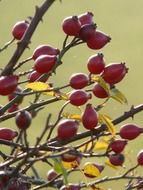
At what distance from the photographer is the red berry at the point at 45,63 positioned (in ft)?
2.27

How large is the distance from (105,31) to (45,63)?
360 centimetres

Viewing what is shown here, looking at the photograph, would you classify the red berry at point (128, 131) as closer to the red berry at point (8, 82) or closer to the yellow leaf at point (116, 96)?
the yellow leaf at point (116, 96)

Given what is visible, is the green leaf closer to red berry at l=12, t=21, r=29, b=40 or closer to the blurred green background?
red berry at l=12, t=21, r=29, b=40

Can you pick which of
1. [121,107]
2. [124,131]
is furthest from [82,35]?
[121,107]

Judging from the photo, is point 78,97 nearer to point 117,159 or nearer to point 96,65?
point 96,65

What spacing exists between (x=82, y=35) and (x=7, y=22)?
12.0 feet

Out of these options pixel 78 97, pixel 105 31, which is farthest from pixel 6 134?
pixel 105 31

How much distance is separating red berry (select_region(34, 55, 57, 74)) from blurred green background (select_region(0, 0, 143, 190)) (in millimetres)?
2248

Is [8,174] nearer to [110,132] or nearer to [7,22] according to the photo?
[110,132]

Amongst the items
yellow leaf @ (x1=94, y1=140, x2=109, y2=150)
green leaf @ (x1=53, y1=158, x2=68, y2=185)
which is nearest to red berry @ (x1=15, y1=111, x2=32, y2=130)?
green leaf @ (x1=53, y1=158, x2=68, y2=185)

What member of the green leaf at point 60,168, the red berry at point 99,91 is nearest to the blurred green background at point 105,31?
the red berry at point 99,91

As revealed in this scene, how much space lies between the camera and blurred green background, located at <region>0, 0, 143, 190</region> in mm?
3399

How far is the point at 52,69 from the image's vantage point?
0.71 meters

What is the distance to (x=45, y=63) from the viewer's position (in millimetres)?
694
